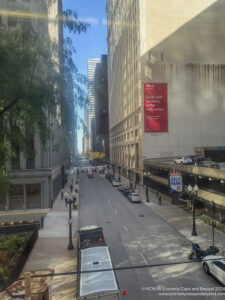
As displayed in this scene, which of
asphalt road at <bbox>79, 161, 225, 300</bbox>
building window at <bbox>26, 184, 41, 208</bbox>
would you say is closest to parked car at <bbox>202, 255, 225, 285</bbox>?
asphalt road at <bbox>79, 161, 225, 300</bbox>

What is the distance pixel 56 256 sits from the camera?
15.4m

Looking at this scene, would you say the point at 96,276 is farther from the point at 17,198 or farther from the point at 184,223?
the point at 17,198

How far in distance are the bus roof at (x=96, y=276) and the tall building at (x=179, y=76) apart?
3513 cm

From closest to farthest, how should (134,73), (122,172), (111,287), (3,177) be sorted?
(111,287) → (3,177) → (134,73) → (122,172)

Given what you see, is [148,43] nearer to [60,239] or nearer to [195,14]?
[195,14]

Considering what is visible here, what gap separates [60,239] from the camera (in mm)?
18750

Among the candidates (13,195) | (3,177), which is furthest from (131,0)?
(3,177)

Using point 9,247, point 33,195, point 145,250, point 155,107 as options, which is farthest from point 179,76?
point 9,247

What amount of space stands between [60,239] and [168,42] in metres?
45.7

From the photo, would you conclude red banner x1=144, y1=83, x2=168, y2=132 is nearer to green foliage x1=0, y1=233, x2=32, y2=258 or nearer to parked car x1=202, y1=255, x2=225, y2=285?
green foliage x1=0, y1=233, x2=32, y2=258

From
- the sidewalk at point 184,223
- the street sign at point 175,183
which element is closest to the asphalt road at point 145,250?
the sidewalk at point 184,223

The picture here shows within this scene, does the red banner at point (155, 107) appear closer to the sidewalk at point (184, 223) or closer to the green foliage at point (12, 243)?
the sidewalk at point (184, 223)

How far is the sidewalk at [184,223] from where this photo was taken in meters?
17.6

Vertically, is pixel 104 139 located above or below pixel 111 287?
above
